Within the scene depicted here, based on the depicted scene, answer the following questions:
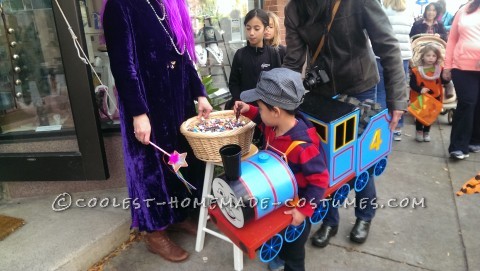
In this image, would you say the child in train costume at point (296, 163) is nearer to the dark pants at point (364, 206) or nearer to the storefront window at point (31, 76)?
the dark pants at point (364, 206)

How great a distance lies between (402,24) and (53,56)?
14.1ft

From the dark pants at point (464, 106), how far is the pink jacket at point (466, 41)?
0.10 m

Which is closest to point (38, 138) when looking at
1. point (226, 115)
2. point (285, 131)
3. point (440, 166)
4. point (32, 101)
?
point (32, 101)

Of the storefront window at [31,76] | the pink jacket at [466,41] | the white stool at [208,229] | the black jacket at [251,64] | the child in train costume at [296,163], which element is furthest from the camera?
the pink jacket at [466,41]

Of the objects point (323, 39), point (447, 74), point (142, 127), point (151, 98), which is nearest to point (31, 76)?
point (151, 98)

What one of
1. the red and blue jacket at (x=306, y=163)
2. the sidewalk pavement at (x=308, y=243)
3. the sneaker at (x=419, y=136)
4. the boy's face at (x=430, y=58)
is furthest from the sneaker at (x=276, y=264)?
the boy's face at (x=430, y=58)

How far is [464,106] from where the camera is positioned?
3992mm

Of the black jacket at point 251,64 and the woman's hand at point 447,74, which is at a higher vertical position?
the black jacket at point 251,64

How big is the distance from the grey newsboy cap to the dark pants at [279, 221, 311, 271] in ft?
2.47

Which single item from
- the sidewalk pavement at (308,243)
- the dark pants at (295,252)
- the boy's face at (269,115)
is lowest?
the sidewalk pavement at (308,243)

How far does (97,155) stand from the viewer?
2828 millimetres

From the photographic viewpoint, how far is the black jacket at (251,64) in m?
3.44

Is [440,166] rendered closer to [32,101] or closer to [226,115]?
[226,115]

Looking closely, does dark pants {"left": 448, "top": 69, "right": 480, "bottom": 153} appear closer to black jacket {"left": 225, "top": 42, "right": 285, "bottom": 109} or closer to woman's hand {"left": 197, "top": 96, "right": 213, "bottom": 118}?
black jacket {"left": 225, "top": 42, "right": 285, "bottom": 109}
